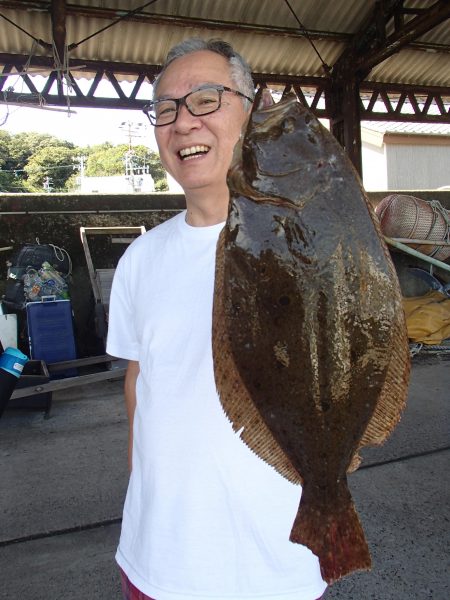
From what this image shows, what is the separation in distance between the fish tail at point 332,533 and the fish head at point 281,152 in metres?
0.68

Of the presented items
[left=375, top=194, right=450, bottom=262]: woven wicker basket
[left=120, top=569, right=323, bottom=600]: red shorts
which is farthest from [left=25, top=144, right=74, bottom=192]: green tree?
[left=120, top=569, right=323, bottom=600]: red shorts

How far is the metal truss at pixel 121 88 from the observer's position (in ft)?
21.5

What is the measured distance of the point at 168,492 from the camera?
1.34 meters

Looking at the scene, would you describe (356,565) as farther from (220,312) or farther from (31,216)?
(31,216)

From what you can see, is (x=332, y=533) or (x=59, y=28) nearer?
(x=332, y=533)

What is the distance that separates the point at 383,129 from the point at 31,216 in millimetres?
17787

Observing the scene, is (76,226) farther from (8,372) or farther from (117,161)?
(117,161)

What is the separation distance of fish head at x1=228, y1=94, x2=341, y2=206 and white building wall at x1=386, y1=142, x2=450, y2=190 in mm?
21435

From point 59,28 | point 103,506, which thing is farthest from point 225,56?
point 59,28

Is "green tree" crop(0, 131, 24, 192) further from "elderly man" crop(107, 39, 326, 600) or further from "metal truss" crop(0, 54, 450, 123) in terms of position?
"elderly man" crop(107, 39, 326, 600)

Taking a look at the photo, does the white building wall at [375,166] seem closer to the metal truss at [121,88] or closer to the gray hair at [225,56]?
the metal truss at [121,88]

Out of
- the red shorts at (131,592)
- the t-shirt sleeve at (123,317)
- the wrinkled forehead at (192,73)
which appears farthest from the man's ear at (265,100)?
the red shorts at (131,592)

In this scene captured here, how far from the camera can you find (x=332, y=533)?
1147mm

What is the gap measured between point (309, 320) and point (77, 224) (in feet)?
19.8
